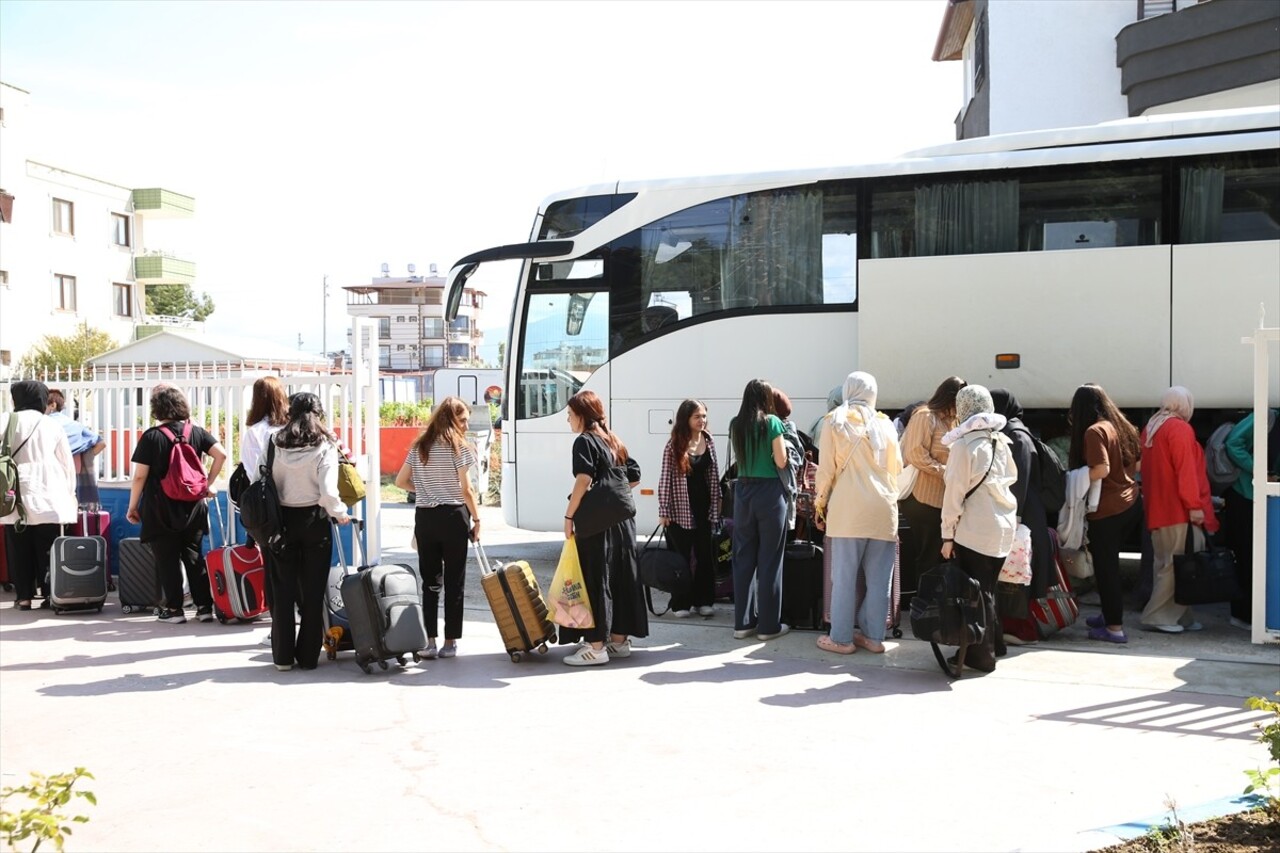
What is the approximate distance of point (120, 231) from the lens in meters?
50.1

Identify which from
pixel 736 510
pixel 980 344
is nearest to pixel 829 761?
pixel 736 510

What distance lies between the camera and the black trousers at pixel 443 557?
7.67 metres

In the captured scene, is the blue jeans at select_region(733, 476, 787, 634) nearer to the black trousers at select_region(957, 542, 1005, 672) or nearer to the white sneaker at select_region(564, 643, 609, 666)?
the white sneaker at select_region(564, 643, 609, 666)

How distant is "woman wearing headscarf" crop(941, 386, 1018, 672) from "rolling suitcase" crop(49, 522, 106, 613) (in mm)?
6907

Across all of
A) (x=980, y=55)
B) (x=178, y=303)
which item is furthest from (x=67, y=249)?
(x=980, y=55)

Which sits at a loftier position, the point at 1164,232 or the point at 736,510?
the point at 1164,232

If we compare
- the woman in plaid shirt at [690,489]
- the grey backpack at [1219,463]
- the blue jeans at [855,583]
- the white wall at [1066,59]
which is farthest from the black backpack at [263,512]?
the white wall at [1066,59]

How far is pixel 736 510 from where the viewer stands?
27.5 feet

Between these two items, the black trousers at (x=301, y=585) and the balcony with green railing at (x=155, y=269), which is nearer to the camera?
the black trousers at (x=301, y=585)

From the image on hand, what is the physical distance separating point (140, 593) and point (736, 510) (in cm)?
515

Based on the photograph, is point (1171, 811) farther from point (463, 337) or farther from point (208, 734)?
point (463, 337)

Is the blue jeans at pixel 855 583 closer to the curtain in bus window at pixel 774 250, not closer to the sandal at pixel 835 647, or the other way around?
the sandal at pixel 835 647

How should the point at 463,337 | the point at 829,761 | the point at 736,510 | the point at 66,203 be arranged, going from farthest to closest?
the point at 463,337 < the point at 66,203 < the point at 736,510 < the point at 829,761

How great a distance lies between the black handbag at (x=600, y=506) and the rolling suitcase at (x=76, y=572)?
15.3 ft
